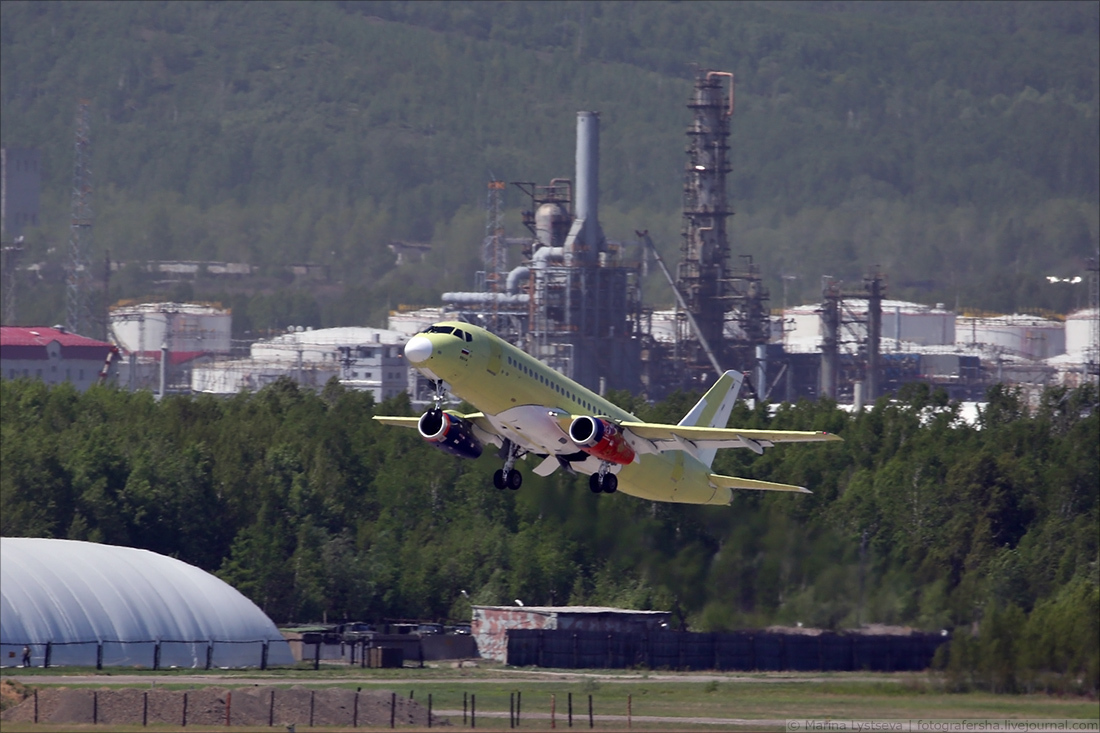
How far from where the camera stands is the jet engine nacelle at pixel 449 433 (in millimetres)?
48344

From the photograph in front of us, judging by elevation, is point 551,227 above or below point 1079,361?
above

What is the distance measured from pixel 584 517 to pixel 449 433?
41.8 feet

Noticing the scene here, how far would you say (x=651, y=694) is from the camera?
177 feet

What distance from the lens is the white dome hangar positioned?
60719mm

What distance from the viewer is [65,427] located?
104 metres

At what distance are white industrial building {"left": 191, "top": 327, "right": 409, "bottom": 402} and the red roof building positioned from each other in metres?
10.5

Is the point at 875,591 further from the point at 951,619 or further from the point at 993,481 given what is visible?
the point at 993,481

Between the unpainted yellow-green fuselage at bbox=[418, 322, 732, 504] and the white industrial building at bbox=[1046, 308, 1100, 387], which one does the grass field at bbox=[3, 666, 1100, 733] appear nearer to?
the unpainted yellow-green fuselage at bbox=[418, 322, 732, 504]

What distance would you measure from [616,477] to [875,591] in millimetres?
10628

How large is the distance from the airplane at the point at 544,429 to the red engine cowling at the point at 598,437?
0.03 metres

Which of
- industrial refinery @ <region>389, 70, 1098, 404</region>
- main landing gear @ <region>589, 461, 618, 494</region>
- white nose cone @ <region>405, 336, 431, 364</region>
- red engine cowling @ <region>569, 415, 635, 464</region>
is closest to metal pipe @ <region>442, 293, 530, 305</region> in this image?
industrial refinery @ <region>389, 70, 1098, 404</region>

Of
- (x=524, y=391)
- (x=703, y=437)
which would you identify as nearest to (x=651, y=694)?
(x=703, y=437)

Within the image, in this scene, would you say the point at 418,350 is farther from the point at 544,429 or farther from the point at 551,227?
the point at 551,227

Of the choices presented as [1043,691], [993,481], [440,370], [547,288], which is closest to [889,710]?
[1043,691]
